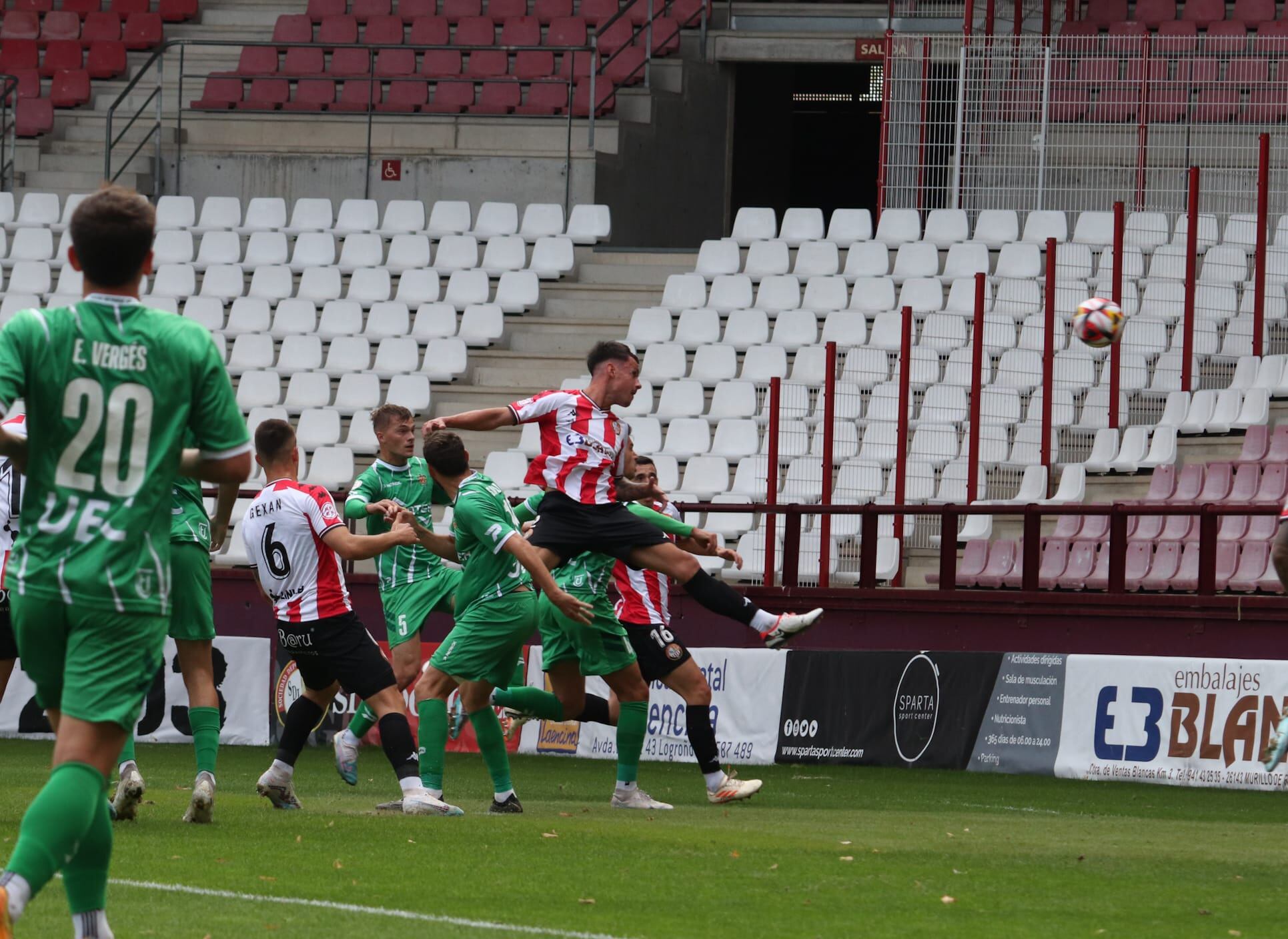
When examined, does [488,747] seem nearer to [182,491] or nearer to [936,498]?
[182,491]

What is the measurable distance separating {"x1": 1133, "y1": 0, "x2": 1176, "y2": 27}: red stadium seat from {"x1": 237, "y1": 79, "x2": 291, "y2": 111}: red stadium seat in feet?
33.9

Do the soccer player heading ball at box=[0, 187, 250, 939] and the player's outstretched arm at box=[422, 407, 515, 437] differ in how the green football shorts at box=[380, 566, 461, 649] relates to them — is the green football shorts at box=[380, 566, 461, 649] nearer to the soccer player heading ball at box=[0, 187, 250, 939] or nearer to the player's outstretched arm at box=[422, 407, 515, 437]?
the player's outstretched arm at box=[422, 407, 515, 437]

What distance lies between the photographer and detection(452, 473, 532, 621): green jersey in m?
9.52

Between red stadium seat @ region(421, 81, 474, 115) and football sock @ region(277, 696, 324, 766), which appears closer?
football sock @ region(277, 696, 324, 766)

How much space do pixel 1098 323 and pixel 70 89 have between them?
18026 mm

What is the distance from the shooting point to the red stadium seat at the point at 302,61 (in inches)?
1021

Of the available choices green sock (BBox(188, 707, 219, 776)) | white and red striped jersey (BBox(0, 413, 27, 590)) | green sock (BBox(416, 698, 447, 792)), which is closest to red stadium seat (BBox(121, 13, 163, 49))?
white and red striped jersey (BBox(0, 413, 27, 590))

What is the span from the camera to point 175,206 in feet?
79.0

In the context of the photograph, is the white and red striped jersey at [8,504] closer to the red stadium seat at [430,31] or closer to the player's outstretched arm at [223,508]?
the player's outstretched arm at [223,508]

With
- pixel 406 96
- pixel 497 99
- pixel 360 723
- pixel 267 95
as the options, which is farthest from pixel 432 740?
pixel 267 95

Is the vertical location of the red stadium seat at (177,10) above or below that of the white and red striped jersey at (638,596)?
above

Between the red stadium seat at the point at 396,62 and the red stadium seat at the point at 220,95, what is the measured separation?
1.78 m

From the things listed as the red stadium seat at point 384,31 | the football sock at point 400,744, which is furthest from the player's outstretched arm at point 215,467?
the red stadium seat at point 384,31

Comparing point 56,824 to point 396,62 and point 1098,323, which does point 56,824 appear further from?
point 396,62
